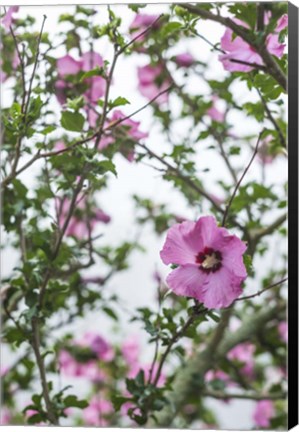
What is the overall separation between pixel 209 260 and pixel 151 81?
751mm

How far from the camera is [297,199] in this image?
1.41 metres

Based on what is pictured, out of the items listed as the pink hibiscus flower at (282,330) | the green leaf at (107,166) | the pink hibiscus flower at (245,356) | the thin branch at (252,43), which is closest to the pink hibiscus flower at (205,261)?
Answer: the green leaf at (107,166)

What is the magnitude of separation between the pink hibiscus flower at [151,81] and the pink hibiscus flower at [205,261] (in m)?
0.70

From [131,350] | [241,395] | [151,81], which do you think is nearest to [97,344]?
[131,350]

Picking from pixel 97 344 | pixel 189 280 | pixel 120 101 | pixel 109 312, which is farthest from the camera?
pixel 97 344

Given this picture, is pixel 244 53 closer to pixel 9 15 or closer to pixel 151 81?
pixel 9 15

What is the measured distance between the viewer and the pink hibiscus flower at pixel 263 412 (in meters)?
2.38

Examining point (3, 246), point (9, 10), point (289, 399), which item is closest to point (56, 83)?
point (9, 10)

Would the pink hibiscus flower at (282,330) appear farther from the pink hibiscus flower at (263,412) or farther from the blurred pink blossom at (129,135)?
the blurred pink blossom at (129,135)

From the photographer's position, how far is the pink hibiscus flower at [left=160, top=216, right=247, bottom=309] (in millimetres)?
1099

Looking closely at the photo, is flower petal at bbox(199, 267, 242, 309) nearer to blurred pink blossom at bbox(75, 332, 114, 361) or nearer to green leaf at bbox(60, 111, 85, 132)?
green leaf at bbox(60, 111, 85, 132)

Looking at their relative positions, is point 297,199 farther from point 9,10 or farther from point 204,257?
point 9,10

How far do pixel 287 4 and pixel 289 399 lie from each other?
59cm

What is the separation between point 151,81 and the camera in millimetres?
1823
